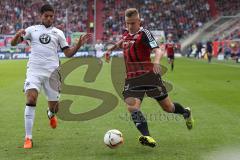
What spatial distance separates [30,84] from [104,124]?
2.86m

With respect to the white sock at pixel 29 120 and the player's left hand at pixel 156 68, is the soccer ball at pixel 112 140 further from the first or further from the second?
the white sock at pixel 29 120

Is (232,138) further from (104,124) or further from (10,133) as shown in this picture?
(10,133)

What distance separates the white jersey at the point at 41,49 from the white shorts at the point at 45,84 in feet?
0.35

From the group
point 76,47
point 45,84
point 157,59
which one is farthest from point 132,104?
point 45,84

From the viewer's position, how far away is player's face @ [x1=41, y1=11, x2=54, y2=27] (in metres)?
9.48

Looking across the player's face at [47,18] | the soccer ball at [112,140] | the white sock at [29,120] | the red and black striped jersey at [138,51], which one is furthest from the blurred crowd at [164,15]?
the soccer ball at [112,140]

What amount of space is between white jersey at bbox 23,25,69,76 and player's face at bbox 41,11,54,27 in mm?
85

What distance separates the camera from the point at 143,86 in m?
9.13

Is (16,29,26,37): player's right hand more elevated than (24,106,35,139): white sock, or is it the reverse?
(16,29,26,37): player's right hand

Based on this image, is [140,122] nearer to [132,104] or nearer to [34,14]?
[132,104]

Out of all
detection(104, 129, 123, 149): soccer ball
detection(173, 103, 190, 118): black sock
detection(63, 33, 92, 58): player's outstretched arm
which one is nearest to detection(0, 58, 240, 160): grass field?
detection(104, 129, 123, 149): soccer ball

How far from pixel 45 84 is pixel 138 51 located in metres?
1.92

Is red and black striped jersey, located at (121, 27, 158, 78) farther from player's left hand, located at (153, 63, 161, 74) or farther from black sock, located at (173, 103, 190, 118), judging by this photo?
black sock, located at (173, 103, 190, 118)

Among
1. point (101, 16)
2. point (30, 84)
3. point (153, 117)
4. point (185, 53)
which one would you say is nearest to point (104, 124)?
point (153, 117)
